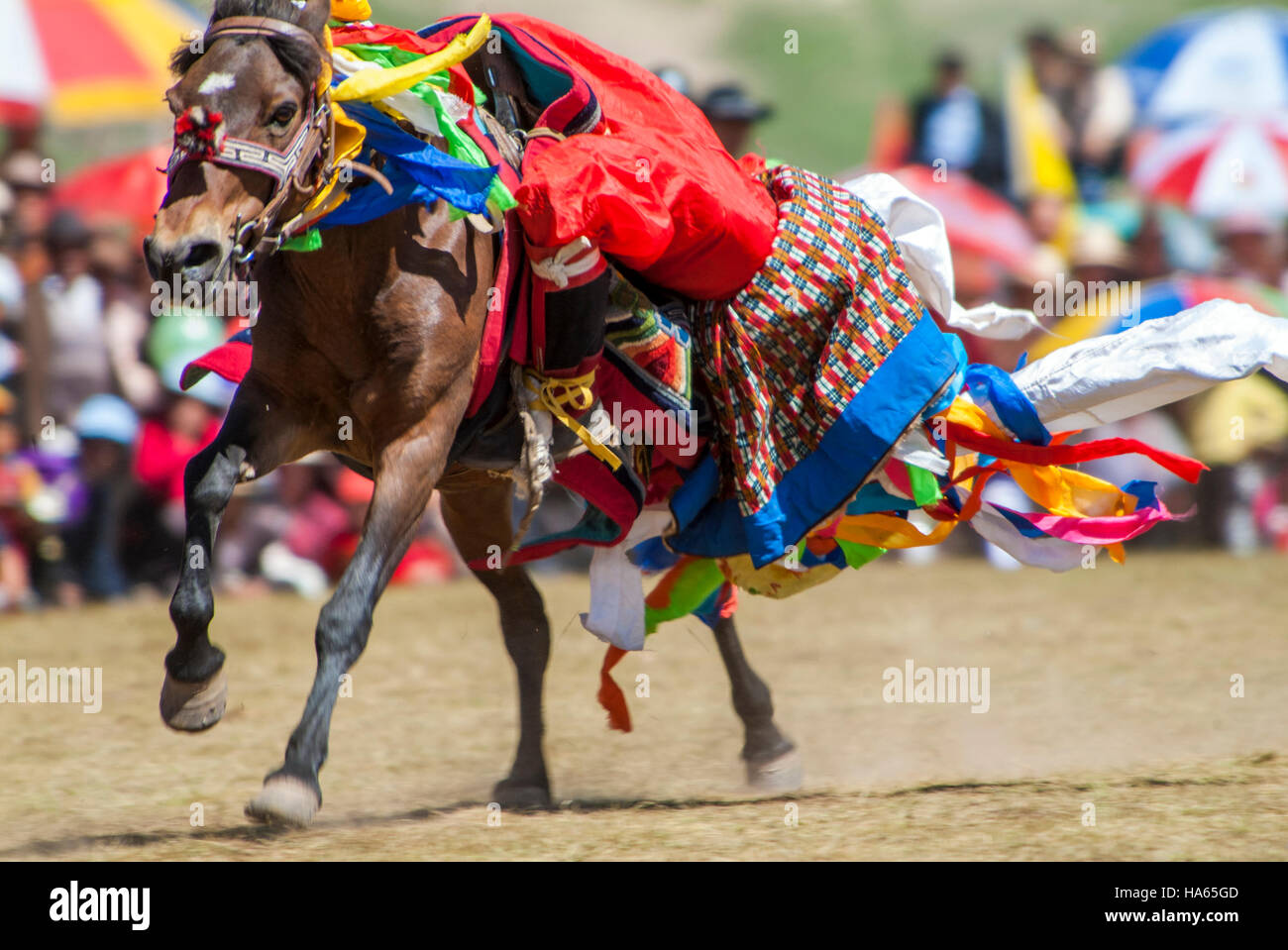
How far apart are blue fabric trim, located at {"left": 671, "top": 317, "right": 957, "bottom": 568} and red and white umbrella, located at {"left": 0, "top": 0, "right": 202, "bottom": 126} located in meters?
5.55

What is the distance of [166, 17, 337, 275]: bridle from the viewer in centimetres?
310

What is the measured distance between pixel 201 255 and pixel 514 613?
6.28 ft

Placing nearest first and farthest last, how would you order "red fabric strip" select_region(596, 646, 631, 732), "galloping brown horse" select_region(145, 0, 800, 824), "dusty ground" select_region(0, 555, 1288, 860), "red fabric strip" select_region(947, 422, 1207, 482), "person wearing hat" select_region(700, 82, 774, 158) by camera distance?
"galloping brown horse" select_region(145, 0, 800, 824), "dusty ground" select_region(0, 555, 1288, 860), "red fabric strip" select_region(947, 422, 1207, 482), "red fabric strip" select_region(596, 646, 631, 732), "person wearing hat" select_region(700, 82, 774, 158)

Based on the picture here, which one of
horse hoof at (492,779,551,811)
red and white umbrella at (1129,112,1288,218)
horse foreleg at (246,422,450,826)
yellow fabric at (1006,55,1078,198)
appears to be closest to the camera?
horse foreleg at (246,422,450,826)

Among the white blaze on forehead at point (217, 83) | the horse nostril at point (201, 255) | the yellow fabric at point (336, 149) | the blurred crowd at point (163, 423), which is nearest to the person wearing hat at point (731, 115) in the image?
the blurred crowd at point (163, 423)

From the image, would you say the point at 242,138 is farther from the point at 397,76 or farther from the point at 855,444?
the point at 855,444

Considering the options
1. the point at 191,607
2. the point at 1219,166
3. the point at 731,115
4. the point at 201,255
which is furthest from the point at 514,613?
the point at 1219,166

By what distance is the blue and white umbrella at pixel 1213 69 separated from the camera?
1102 cm

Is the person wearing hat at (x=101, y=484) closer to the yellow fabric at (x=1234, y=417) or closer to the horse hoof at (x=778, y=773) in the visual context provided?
the horse hoof at (x=778, y=773)

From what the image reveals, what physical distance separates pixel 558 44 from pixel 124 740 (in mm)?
2818

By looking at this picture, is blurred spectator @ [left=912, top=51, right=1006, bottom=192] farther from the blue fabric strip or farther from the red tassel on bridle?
the red tassel on bridle

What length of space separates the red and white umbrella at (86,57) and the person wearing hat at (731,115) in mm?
3632

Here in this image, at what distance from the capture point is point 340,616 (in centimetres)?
342

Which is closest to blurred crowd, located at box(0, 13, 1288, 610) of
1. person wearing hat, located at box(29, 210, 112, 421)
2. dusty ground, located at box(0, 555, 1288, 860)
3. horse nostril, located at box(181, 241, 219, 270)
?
person wearing hat, located at box(29, 210, 112, 421)
